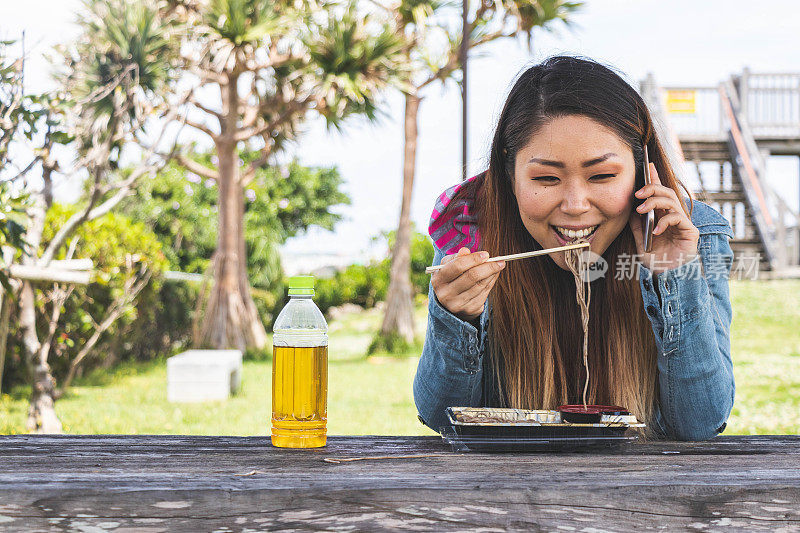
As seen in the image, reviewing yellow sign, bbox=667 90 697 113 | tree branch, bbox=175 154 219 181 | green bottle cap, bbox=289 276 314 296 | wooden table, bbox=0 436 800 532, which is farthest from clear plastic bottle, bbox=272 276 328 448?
yellow sign, bbox=667 90 697 113

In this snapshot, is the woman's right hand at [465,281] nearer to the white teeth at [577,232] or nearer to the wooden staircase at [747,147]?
the white teeth at [577,232]

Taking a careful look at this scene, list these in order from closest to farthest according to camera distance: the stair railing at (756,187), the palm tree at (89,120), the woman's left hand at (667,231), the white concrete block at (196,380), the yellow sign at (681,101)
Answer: the woman's left hand at (667,231)
the palm tree at (89,120)
the white concrete block at (196,380)
the stair railing at (756,187)
the yellow sign at (681,101)

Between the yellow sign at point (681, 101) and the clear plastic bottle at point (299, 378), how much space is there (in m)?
14.5

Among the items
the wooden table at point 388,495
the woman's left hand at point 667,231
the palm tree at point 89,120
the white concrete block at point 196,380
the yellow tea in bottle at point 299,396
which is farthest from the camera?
the white concrete block at point 196,380

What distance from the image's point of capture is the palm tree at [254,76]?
32.0 feet

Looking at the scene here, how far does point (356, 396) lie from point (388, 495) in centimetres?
635

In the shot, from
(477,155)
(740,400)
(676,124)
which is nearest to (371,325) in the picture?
(676,124)

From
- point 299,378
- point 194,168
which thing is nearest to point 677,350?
point 299,378

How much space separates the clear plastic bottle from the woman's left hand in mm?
659

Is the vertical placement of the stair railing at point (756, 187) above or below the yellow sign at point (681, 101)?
below

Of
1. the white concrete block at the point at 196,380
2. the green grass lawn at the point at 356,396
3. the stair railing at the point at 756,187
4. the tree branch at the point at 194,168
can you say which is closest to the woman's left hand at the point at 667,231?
the green grass lawn at the point at 356,396

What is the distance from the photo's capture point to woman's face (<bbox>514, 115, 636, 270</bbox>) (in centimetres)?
162

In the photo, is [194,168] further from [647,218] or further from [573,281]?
[647,218]

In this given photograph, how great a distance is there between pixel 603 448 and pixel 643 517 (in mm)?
303
